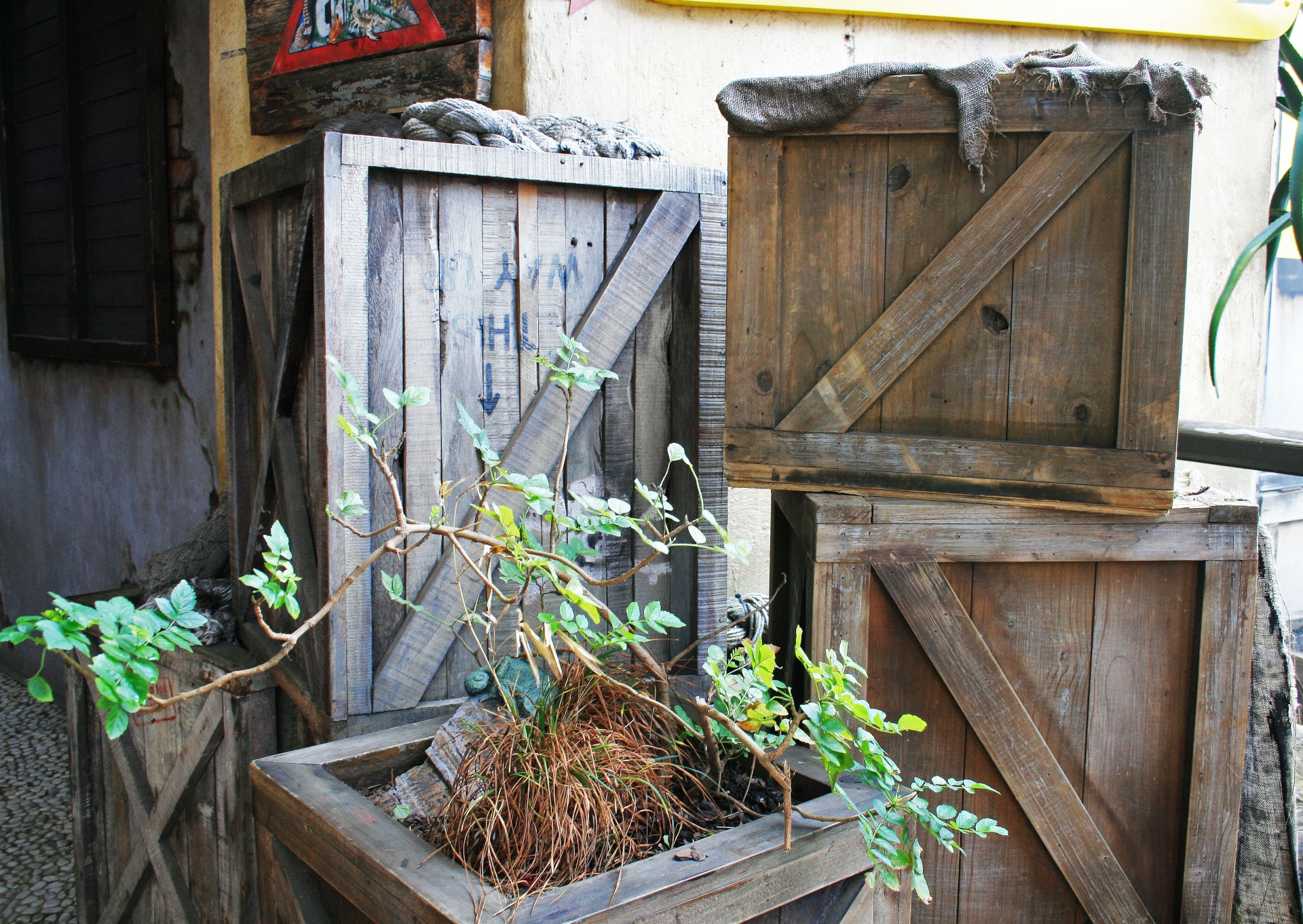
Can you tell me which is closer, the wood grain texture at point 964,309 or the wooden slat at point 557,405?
the wood grain texture at point 964,309

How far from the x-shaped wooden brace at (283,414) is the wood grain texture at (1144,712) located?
1611mm

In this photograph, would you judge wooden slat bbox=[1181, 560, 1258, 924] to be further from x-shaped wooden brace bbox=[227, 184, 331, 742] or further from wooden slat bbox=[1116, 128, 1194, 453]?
x-shaped wooden brace bbox=[227, 184, 331, 742]

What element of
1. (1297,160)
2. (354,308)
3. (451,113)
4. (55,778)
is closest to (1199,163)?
(1297,160)

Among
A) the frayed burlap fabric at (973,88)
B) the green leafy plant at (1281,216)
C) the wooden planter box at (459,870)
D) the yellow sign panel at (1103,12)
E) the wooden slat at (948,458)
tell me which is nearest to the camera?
the wooden planter box at (459,870)

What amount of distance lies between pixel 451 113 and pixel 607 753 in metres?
1.40

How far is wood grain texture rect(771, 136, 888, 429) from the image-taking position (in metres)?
1.91

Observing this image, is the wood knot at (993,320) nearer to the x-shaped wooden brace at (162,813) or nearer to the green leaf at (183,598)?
the green leaf at (183,598)

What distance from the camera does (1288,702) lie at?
2.17m

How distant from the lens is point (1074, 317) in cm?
184

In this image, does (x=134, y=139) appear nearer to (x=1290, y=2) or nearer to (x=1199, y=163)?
(x=1199, y=163)

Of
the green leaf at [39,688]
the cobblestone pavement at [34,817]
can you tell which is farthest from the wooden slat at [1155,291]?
the cobblestone pavement at [34,817]

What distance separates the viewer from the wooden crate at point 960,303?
1779mm

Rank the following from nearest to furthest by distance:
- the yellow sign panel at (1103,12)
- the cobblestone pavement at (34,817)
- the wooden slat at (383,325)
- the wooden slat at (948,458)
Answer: the wooden slat at (948,458) → the wooden slat at (383,325) → the yellow sign panel at (1103,12) → the cobblestone pavement at (34,817)

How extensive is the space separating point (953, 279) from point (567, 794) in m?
1.15
